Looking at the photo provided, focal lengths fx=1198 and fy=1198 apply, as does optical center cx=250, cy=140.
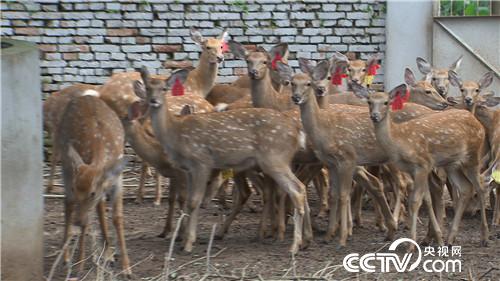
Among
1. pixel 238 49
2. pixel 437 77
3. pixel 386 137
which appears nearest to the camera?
pixel 386 137

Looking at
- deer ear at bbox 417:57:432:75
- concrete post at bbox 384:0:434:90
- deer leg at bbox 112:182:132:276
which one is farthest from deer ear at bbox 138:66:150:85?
concrete post at bbox 384:0:434:90

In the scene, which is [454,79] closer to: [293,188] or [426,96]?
[426,96]

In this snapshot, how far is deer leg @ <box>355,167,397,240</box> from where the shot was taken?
30.2ft

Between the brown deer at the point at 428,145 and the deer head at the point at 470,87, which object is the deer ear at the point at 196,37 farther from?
the brown deer at the point at 428,145

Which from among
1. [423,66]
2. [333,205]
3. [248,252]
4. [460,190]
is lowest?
[248,252]

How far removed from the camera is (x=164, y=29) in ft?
41.9

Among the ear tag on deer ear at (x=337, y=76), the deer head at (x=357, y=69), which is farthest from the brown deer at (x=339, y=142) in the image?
the deer head at (x=357, y=69)

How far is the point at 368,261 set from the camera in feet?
27.8

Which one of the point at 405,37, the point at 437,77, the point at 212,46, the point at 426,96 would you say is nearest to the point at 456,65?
the point at 437,77

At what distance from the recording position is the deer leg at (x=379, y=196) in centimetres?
920

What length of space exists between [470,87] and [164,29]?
3689 mm

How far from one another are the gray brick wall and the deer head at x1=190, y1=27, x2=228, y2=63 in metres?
1.07

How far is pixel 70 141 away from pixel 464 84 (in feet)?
12.7

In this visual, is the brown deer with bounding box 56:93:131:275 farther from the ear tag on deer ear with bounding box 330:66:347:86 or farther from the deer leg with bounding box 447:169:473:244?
the ear tag on deer ear with bounding box 330:66:347:86
